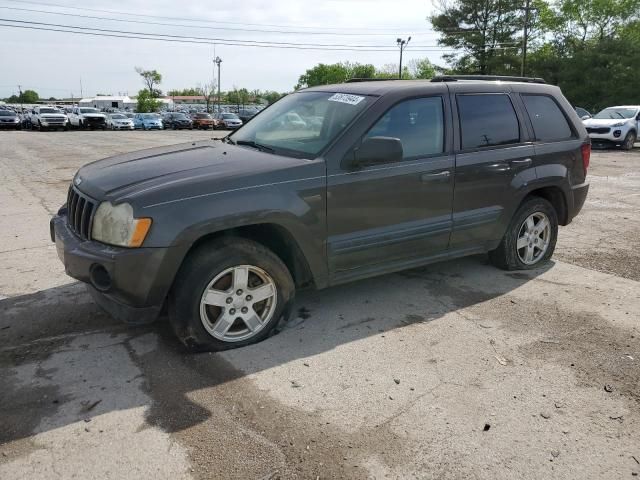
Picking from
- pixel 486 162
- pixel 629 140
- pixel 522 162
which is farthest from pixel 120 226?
pixel 629 140

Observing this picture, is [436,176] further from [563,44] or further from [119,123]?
[563,44]

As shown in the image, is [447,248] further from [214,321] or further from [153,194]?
→ [153,194]

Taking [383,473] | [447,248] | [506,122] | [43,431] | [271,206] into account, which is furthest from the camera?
[506,122]

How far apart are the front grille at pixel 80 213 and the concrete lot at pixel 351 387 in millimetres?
770

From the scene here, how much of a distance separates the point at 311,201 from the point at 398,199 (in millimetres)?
780

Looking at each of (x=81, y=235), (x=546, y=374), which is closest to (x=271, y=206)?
(x=81, y=235)

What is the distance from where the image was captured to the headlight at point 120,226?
3154 mm

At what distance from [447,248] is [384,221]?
2.56 ft

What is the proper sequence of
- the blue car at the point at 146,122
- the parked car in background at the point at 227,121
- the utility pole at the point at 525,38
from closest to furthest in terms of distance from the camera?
the blue car at the point at 146,122, the utility pole at the point at 525,38, the parked car in background at the point at 227,121

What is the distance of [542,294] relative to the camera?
4660mm

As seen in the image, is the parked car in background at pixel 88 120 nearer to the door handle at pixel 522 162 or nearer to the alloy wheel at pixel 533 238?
the alloy wheel at pixel 533 238

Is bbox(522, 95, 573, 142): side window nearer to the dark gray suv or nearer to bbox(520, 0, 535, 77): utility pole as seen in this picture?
the dark gray suv

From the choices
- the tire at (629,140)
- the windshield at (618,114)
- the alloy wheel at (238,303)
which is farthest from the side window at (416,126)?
the windshield at (618,114)

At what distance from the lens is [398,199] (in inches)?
160
